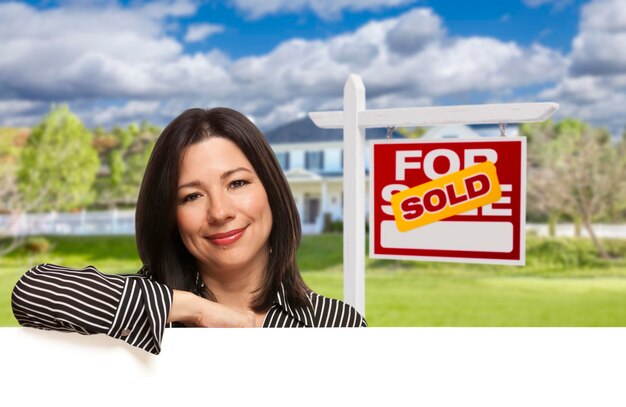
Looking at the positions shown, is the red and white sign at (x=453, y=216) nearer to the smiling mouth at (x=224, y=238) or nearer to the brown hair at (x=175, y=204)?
the brown hair at (x=175, y=204)

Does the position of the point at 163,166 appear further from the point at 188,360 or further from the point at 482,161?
the point at 482,161

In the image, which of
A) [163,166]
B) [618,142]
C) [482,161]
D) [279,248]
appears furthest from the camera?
[618,142]

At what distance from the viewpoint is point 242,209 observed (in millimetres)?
1163

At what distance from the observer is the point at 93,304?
0.89 metres

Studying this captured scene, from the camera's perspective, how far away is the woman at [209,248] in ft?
3.06

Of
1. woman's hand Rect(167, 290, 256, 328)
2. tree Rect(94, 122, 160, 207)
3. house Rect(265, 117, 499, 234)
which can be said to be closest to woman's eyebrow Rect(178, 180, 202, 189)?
woman's hand Rect(167, 290, 256, 328)

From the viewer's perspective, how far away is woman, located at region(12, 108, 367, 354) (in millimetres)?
934

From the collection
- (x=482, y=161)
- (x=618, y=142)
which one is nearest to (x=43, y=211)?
(x=618, y=142)

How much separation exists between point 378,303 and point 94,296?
9195 millimetres

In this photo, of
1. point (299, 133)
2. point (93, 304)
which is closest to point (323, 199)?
point (299, 133)

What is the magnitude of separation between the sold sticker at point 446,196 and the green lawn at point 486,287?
7.56m

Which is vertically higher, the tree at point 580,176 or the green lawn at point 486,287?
the tree at point 580,176

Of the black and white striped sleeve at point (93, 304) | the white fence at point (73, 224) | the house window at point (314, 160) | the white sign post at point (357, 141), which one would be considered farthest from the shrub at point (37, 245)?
the black and white striped sleeve at point (93, 304)

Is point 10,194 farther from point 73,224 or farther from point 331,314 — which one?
point 331,314
